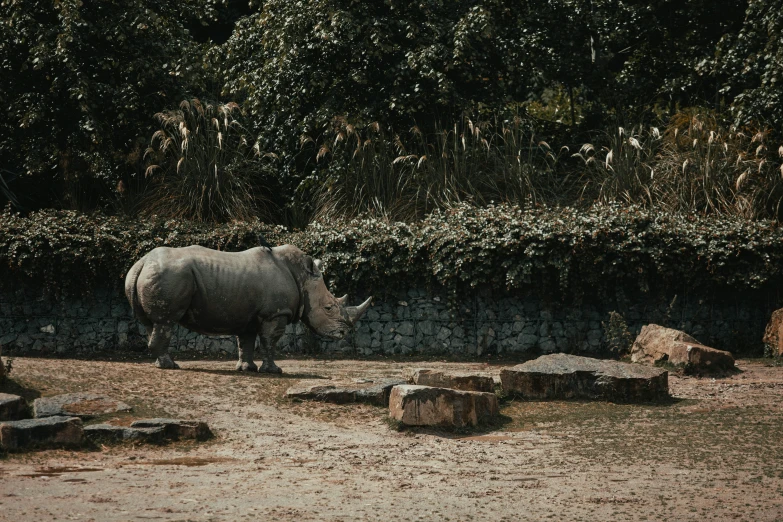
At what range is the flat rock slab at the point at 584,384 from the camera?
1161 centimetres

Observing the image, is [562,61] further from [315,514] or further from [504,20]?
[315,514]

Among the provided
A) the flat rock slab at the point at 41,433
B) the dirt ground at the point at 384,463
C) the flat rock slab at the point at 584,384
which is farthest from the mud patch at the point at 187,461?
the flat rock slab at the point at 584,384

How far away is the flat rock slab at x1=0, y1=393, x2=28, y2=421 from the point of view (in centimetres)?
909

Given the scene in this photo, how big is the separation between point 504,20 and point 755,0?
17.0 feet

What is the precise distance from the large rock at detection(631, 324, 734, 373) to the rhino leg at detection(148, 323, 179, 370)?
21.5 feet

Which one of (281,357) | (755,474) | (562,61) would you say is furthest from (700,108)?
(755,474)

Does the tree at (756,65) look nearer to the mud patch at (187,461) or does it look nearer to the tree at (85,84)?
the tree at (85,84)

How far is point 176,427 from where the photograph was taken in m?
9.16

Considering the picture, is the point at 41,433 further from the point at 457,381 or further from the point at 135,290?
the point at 457,381

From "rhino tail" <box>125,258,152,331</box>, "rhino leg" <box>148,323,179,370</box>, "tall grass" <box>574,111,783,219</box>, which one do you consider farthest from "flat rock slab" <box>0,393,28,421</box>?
"tall grass" <box>574,111,783,219</box>

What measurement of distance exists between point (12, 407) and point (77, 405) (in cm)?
69

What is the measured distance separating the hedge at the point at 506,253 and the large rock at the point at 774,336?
0.67 m

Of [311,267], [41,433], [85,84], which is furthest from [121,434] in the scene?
[85,84]

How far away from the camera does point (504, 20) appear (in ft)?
72.6
